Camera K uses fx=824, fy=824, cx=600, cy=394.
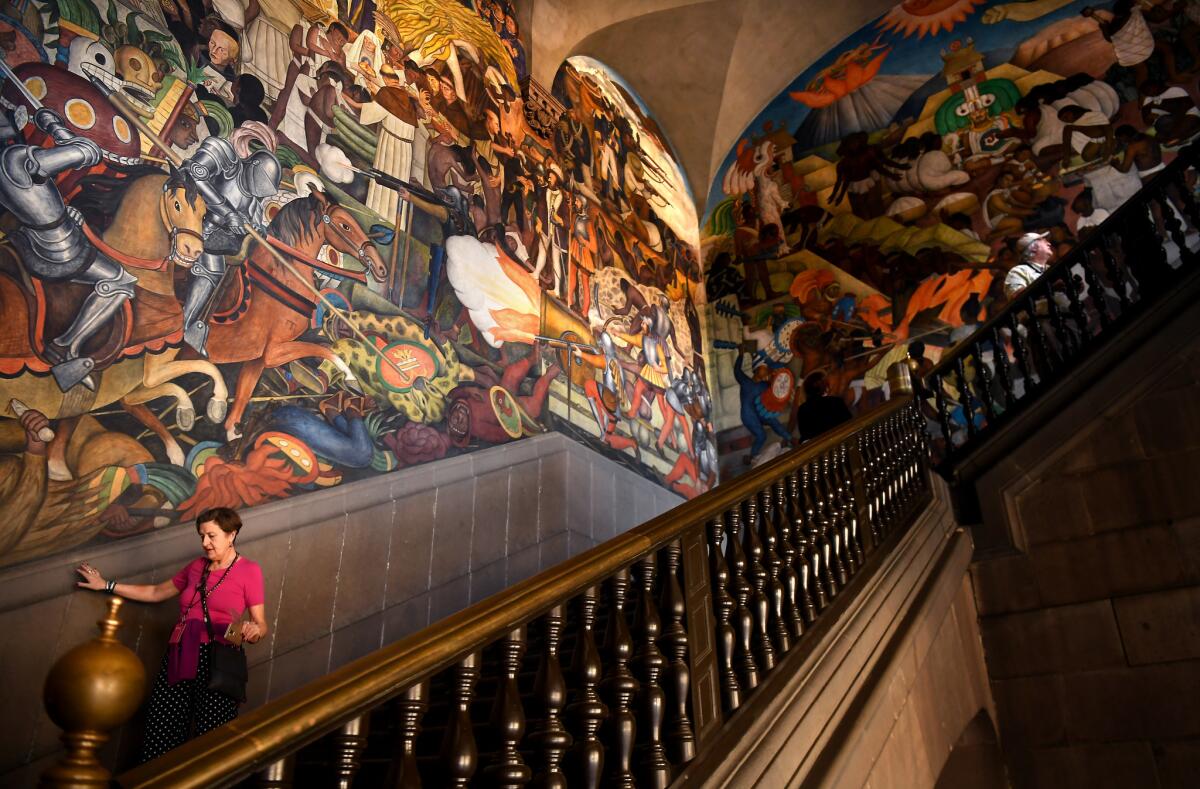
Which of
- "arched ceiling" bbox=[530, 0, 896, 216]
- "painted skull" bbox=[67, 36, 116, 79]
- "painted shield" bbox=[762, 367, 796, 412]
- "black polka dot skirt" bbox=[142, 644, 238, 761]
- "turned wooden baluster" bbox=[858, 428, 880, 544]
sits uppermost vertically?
"arched ceiling" bbox=[530, 0, 896, 216]

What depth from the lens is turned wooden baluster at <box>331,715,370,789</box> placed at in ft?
4.00

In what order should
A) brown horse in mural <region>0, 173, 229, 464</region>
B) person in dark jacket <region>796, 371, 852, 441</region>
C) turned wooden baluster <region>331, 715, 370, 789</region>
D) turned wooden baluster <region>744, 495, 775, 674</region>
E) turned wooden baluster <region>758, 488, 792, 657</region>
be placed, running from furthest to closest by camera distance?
person in dark jacket <region>796, 371, 852, 441</region>, brown horse in mural <region>0, 173, 229, 464</region>, turned wooden baluster <region>758, 488, 792, 657</region>, turned wooden baluster <region>744, 495, 775, 674</region>, turned wooden baluster <region>331, 715, 370, 789</region>

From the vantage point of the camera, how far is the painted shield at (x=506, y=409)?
5727mm

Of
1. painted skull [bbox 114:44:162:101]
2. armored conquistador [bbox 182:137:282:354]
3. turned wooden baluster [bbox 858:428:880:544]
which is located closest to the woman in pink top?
armored conquistador [bbox 182:137:282:354]

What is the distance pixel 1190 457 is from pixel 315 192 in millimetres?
4966

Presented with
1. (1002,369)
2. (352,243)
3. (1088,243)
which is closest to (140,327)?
(352,243)

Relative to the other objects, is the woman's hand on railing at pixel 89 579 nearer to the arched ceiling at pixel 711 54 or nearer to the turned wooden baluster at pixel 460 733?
the turned wooden baluster at pixel 460 733

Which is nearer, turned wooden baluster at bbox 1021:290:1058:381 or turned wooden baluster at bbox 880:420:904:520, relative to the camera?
turned wooden baluster at bbox 880:420:904:520

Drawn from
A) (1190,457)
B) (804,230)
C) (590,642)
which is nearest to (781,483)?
(590,642)

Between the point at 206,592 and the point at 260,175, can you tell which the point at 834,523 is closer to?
the point at 206,592

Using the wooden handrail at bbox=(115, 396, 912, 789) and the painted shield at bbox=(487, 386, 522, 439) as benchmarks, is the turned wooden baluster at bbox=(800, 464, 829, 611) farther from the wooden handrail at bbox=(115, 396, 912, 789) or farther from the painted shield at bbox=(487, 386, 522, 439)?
the painted shield at bbox=(487, 386, 522, 439)

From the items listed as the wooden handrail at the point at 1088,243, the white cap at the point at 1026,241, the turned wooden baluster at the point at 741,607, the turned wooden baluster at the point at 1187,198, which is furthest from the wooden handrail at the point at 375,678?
the white cap at the point at 1026,241

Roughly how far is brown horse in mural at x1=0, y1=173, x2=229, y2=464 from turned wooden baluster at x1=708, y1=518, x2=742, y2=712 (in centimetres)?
263

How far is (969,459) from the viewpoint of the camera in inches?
191
